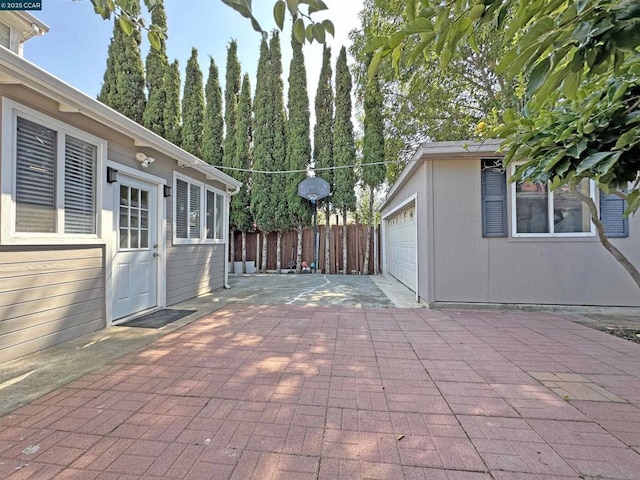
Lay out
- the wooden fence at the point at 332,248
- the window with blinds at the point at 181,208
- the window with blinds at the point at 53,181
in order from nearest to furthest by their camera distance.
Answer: the window with blinds at the point at 53,181 → the window with blinds at the point at 181,208 → the wooden fence at the point at 332,248

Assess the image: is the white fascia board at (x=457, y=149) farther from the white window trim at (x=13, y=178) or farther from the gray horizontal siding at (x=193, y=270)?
the white window trim at (x=13, y=178)

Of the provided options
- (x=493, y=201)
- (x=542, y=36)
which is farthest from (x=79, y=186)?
(x=493, y=201)

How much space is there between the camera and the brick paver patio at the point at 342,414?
161cm

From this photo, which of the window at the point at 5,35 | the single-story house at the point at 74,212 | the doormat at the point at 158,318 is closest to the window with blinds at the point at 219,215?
the single-story house at the point at 74,212

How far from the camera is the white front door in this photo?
14.2ft

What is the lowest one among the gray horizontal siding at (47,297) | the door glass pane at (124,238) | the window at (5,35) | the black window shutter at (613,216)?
the gray horizontal siding at (47,297)

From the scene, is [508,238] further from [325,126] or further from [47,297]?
[325,126]

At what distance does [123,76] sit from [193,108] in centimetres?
299

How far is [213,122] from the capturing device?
1306 centimetres

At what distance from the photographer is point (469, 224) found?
5.31 metres

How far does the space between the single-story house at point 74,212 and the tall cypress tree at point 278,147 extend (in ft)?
19.4

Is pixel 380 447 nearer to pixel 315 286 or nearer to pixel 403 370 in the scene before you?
pixel 403 370

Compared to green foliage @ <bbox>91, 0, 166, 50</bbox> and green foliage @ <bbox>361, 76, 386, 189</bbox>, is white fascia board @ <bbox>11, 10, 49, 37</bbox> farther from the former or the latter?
green foliage @ <bbox>361, 76, 386, 189</bbox>

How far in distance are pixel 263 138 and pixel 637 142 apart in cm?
1180
